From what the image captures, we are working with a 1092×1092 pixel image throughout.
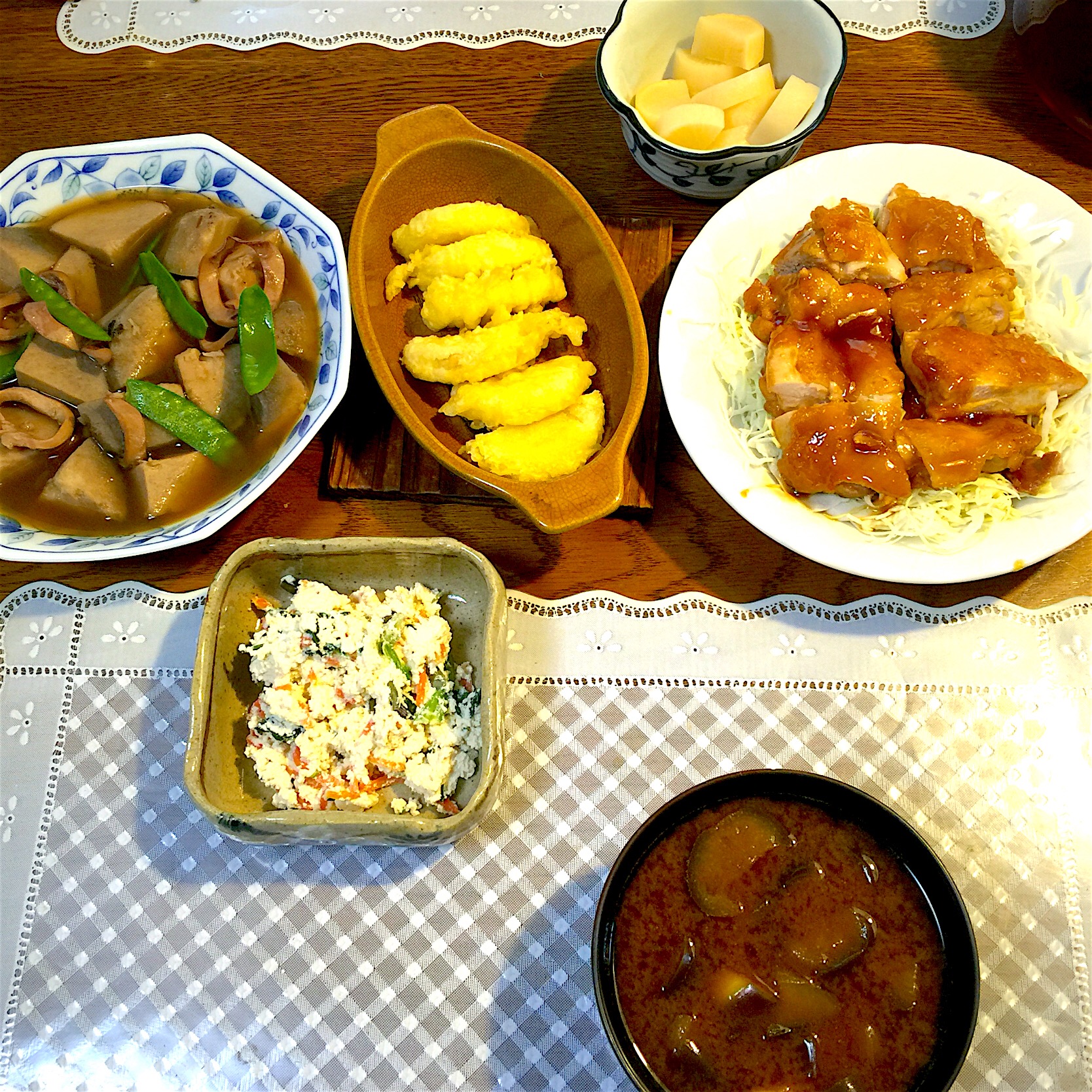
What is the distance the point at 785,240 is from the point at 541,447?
86 centimetres

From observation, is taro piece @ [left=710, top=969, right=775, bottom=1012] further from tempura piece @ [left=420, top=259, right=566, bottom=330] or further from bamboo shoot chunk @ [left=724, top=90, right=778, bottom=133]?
bamboo shoot chunk @ [left=724, top=90, right=778, bottom=133]

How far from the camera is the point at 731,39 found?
7.61ft

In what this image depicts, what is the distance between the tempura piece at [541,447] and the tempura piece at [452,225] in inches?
21.4

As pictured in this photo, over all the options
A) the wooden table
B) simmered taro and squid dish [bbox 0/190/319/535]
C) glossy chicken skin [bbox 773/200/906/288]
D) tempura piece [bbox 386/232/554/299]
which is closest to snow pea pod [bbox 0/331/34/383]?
simmered taro and squid dish [bbox 0/190/319/535]

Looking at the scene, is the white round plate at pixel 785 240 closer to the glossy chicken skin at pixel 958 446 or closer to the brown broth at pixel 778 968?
the glossy chicken skin at pixel 958 446

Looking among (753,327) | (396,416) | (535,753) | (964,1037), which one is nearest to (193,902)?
(535,753)

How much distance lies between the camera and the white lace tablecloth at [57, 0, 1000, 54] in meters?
2.69

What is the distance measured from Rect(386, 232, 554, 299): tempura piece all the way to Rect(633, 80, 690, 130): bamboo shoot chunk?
0.45m

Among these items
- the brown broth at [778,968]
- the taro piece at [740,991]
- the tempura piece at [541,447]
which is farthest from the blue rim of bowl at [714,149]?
the taro piece at [740,991]

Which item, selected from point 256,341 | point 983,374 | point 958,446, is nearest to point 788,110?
point 983,374

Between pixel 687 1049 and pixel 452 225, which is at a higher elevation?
pixel 452 225

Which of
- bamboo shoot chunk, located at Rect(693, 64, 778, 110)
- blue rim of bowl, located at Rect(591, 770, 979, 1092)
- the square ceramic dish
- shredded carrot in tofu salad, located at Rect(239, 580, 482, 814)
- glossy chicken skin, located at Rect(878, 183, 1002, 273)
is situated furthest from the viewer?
bamboo shoot chunk, located at Rect(693, 64, 778, 110)

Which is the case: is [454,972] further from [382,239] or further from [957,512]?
[382,239]

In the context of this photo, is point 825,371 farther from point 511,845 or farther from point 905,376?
point 511,845
